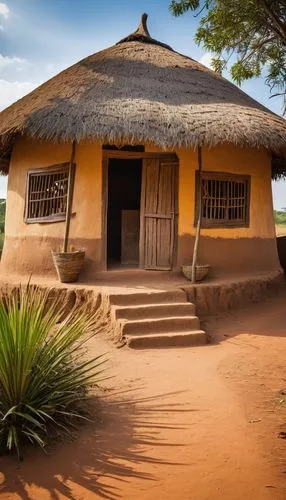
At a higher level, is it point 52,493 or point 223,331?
point 223,331

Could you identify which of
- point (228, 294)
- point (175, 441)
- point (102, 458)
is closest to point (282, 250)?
point (228, 294)

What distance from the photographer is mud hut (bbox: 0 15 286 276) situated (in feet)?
23.3

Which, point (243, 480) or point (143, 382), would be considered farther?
point (143, 382)

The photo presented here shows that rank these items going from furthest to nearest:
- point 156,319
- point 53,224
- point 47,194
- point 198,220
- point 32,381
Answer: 1. point 47,194
2. point 53,224
3. point 198,220
4. point 156,319
5. point 32,381

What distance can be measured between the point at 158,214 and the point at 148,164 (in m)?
1.00

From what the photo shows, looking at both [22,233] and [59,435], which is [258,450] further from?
[22,233]

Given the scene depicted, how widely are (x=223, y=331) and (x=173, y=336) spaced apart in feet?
3.66

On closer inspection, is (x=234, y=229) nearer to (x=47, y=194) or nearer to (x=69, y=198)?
(x=69, y=198)

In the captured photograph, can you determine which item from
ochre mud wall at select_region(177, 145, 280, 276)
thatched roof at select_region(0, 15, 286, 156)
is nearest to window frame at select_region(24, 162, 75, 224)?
thatched roof at select_region(0, 15, 286, 156)

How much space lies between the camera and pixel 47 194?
8.12m

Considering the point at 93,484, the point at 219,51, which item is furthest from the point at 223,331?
the point at 219,51

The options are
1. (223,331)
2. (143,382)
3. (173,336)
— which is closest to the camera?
Result: (143,382)

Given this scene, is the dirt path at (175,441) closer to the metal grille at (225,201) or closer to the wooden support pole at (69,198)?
the wooden support pole at (69,198)

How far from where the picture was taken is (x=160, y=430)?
3270 millimetres
